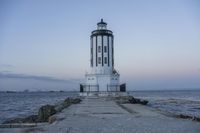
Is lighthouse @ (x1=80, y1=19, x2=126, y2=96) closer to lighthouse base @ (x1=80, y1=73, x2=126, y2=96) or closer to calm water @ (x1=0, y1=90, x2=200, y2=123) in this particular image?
lighthouse base @ (x1=80, y1=73, x2=126, y2=96)

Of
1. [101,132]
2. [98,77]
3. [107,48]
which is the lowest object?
[101,132]

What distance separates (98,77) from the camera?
38.1 meters

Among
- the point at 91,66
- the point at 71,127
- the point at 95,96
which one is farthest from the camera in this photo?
the point at 91,66

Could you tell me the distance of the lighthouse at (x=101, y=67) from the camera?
38219 millimetres

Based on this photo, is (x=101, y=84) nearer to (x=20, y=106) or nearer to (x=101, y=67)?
(x=101, y=67)

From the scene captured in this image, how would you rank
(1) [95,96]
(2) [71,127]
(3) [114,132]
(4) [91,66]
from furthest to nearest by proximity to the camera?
(4) [91,66] < (1) [95,96] < (2) [71,127] < (3) [114,132]

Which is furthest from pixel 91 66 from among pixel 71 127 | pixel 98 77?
pixel 71 127

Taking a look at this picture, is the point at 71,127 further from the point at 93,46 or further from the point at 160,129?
the point at 93,46

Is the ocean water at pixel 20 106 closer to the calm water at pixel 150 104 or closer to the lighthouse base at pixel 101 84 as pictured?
the calm water at pixel 150 104

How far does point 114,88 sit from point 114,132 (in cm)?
2893

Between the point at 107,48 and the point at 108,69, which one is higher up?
the point at 107,48

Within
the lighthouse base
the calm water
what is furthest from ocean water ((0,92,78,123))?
the lighthouse base

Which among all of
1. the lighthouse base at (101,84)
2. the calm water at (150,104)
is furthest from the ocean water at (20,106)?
the lighthouse base at (101,84)

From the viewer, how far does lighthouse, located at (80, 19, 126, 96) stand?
3822 cm
